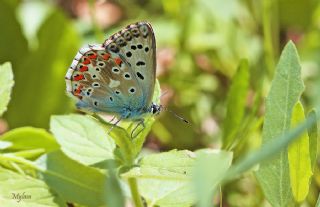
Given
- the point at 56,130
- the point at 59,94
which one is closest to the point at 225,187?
the point at 59,94

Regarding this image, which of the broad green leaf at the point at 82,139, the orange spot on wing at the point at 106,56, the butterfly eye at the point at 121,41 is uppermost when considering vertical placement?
→ the butterfly eye at the point at 121,41

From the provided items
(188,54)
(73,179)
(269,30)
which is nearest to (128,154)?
(73,179)

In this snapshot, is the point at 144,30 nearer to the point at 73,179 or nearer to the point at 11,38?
the point at 73,179

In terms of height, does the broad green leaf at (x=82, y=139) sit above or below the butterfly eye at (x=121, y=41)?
below

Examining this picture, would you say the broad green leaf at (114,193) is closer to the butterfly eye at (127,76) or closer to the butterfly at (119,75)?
the butterfly at (119,75)

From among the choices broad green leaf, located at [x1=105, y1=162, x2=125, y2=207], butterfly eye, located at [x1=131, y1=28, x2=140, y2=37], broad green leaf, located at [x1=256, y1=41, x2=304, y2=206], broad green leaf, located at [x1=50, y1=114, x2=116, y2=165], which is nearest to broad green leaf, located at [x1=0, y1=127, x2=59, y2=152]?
broad green leaf, located at [x1=50, y1=114, x2=116, y2=165]

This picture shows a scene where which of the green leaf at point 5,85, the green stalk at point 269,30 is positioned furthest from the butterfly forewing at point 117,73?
the green stalk at point 269,30
